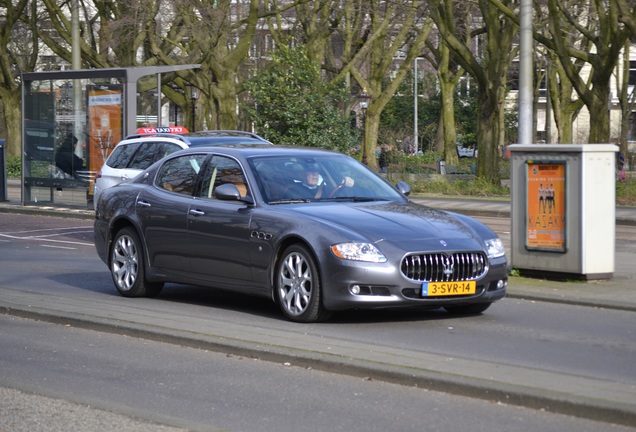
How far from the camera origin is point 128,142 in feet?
61.6

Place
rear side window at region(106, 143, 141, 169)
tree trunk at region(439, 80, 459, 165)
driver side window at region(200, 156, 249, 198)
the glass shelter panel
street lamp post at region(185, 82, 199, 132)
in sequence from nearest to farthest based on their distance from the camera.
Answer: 1. driver side window at region(200, 156, 249, 198)
2. rear side window at region(106, 143, 141, 169)
3. the glass shelter panel
4. street lamp post at region(185, 82, 199, 132)
5. tree trunk at region(439, 80, 459, 165)

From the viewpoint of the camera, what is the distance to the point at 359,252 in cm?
933

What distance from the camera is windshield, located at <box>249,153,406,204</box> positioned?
10484 millimetres

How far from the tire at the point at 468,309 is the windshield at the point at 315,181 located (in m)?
1.13

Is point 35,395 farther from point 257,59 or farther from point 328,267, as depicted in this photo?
point 257,59

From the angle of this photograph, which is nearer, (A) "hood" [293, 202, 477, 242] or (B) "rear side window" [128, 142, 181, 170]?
(A) "hood" [293, 202, 477, 242]

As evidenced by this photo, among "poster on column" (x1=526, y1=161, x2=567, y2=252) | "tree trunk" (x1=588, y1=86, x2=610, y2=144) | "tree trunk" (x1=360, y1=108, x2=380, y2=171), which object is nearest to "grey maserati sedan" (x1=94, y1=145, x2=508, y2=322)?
"poster on column" (x1=526, y1=161, x2=567, y2=252)

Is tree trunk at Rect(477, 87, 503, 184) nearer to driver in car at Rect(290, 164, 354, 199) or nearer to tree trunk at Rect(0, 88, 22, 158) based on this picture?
driver in car at Rect(290, 164, 354, 199)

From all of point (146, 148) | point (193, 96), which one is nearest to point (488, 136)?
point (146, 148)

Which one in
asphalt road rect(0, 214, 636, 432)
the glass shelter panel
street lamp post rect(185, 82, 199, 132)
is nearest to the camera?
asphalt road rect(0, 214, 636, 432)

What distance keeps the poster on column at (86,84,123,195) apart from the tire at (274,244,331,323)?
14878mm

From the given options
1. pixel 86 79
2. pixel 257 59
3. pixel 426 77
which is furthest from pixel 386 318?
pixel 426 77

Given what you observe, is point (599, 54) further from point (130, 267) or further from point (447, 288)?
point (447, 288)

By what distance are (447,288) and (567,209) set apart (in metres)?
3.00
